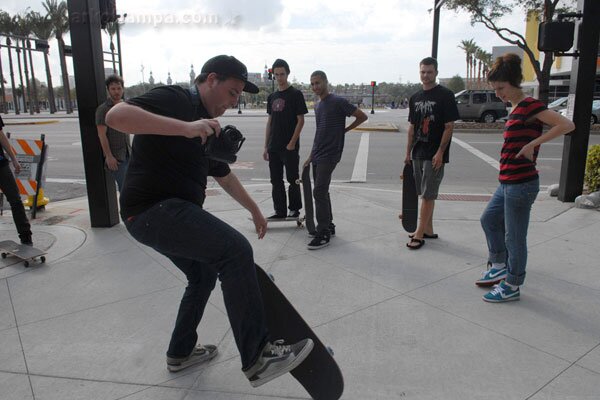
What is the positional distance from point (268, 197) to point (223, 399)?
5048mm

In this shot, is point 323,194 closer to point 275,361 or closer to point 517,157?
point 517,157

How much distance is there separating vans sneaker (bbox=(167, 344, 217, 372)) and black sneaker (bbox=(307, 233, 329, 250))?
6.93 feet

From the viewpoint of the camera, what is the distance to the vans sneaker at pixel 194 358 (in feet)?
8.67

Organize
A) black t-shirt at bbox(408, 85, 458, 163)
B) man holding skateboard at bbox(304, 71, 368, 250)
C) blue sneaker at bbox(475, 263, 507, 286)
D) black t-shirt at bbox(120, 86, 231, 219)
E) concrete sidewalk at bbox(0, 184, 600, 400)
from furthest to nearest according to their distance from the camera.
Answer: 1. man holding skateboard at bbox(304, 71, 368, 250)
2. black t-shirt at bbox(408, 85, 458, 163)
3. blue sneaker at bbox(475, 263, 507, 286)
4. concrete sidewalk at bbox(0, 184, 600, 400)
5. black t-shirt at bbox(120, 86, 231, 219)

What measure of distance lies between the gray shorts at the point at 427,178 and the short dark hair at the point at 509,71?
4.75ft

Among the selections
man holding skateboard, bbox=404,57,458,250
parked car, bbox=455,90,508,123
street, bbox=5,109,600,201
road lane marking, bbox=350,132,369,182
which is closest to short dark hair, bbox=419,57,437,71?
man holding skateboard, bbox=404,57,458,250

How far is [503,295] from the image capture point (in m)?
3.47

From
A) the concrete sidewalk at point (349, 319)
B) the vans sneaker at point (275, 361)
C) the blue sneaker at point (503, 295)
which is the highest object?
the vans sneaker at point (275, 361)

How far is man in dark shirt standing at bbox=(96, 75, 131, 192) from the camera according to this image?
5.12 m

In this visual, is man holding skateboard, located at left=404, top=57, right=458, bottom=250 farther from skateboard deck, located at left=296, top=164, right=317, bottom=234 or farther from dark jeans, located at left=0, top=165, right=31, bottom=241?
dark jeans, located at left=0, top=165, right=31, bottom=241

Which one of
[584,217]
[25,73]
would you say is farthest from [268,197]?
[25,73]

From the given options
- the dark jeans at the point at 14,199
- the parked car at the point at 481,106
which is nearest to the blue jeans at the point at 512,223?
the dark jeans at the point at 14,199

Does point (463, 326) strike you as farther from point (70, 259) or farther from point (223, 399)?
point (70, 259)

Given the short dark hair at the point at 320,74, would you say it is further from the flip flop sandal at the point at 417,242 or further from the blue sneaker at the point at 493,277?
the blue sneaker at the point at 493,277
